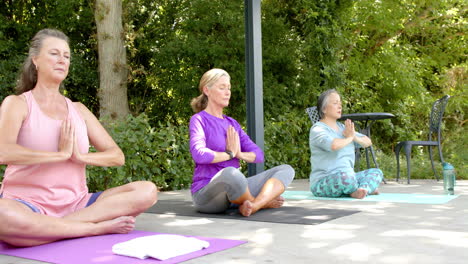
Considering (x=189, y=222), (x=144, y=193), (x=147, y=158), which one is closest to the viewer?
(x=144, y=193)

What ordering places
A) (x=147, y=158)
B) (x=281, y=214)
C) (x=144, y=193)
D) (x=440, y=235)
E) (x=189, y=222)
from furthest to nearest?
(x=147, y=158) → (x=281, y=214) → (x=189, y=222) → (x=144, y=193) → (x=440, y=235)

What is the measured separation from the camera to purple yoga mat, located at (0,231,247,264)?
2240 millimetres

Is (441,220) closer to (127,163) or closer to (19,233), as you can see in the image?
(19,233)

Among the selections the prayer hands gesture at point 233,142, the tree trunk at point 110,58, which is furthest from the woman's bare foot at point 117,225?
the tree trunk at point 110,58

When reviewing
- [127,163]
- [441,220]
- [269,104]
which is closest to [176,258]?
[441,220]

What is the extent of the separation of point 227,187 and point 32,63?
1.44 metres

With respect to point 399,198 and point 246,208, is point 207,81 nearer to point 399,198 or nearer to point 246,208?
point 246,208

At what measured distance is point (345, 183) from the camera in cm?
474

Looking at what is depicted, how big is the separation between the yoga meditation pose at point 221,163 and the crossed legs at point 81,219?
2.28ft

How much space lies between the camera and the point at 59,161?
255cm

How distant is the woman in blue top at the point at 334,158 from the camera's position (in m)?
4.71

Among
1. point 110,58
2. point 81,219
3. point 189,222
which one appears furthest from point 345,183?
point 110,58

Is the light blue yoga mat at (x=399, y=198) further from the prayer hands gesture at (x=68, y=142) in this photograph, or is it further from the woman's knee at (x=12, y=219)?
the woman's knee at (x=12, y=219)

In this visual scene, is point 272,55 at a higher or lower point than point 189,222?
higher
